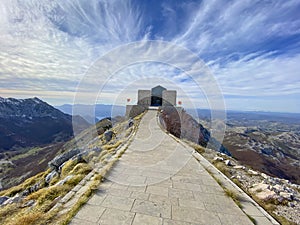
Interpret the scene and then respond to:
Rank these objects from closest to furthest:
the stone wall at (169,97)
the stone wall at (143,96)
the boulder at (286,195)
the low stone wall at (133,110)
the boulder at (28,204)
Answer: the boulder at (28,204) < the boulder at (286,195) < the low stone wall at (133,110) < the stone wall at (169,97) < the stone wall at (143,96)

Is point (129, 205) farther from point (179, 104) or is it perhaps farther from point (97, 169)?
point (179, 104)

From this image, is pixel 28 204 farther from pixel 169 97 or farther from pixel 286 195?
pixel 169 97

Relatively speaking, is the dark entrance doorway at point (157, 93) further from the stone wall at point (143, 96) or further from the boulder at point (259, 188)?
the boulder at point (259, 188)

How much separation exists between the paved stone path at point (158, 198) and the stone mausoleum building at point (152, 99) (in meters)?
26.3

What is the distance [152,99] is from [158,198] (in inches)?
1423

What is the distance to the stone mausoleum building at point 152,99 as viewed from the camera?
34.8m

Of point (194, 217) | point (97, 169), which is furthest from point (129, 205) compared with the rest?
point (97, 169)

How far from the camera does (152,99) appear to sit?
41062mm

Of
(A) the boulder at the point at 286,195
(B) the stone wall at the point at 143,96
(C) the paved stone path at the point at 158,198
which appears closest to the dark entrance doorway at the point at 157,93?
(B) the stone wall at the point at 143,96

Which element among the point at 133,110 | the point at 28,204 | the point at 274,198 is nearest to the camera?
the point at 28,204

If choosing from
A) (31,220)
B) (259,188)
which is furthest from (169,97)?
(31,220)

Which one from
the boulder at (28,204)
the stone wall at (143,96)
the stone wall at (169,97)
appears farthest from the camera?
the stone wall at (143,96)

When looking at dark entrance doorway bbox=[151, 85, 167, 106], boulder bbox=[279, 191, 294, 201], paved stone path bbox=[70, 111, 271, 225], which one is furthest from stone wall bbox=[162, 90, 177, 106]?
boulder bbox=[279, 191, 294, 201]

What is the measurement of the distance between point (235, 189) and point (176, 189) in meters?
2.18
